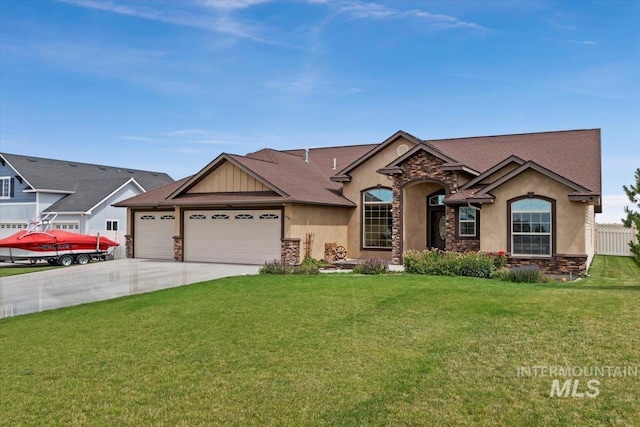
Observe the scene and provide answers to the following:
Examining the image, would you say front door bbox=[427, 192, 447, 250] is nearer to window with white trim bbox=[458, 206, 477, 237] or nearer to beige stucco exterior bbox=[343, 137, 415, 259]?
beige stucco exterior bbox=[343, 137, 415, 259]

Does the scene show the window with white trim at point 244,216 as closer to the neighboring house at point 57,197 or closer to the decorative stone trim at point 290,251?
the decorative stone trim at point 290,251

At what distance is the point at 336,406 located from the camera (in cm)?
583

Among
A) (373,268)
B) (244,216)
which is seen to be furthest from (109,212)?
(373,268)

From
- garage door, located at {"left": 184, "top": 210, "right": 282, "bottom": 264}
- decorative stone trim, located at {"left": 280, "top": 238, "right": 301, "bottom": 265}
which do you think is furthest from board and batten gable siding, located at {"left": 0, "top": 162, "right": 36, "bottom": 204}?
decorative stone trim, located at {"left": 280, "top": 238, "right": 301, "bottom": 265}

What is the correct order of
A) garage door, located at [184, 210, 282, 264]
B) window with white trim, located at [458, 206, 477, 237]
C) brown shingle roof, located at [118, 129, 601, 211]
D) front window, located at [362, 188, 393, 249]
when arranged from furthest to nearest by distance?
front window, located at [362, 188, 393, 249] < garage door, located at [184, 210, 282, 264] < brown shingle roof, located at [118, 129, 601, 211] < window with white trim, located at [458, 206, 477, 237]

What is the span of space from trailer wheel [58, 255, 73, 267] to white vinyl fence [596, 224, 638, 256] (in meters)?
27.7

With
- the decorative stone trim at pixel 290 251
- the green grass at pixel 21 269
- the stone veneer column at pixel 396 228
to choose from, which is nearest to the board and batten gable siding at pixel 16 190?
the green grass at pixel 21 269

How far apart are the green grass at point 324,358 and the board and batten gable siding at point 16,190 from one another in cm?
2575

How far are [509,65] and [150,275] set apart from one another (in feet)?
45.5

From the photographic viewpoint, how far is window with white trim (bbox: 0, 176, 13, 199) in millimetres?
35250

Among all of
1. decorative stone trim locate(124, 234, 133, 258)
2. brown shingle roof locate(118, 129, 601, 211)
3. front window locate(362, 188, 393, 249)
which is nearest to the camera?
brown shingle roof locate(118, 129, 601, 211)

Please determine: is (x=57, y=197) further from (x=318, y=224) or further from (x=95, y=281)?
(x=318, y=224)

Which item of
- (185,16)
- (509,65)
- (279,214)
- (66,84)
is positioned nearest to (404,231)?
(279,214)

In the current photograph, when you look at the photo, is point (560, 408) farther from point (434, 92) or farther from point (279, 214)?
point (279, 214)
